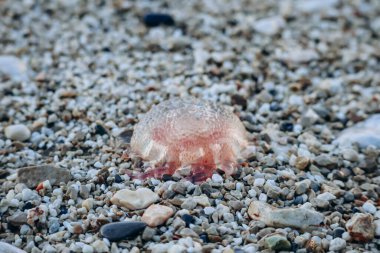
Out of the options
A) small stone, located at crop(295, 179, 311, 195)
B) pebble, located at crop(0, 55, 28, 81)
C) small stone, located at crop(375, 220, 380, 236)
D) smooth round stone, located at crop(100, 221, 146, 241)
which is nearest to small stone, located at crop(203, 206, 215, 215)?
smooth round stone, located at crop(100, 221, 146, 241)

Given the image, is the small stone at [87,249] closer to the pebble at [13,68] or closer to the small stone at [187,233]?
the small stone at [187,233]

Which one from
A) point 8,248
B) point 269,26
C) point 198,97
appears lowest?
point 8,248

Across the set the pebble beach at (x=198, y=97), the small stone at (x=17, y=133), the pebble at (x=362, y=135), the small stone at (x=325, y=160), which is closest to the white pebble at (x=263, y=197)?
the pebble beach at (x=198, y=97)

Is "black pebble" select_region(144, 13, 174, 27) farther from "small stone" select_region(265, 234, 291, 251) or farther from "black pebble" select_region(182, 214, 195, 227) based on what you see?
"small stone" select_region(265, 234, 291, 251)

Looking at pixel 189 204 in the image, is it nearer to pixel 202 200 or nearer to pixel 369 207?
pixel 202 200

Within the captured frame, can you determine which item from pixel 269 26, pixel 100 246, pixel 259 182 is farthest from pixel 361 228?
pixel 269 26

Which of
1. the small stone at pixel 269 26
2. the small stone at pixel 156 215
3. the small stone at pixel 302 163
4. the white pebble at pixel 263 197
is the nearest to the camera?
the small stone at pixel 156 215
